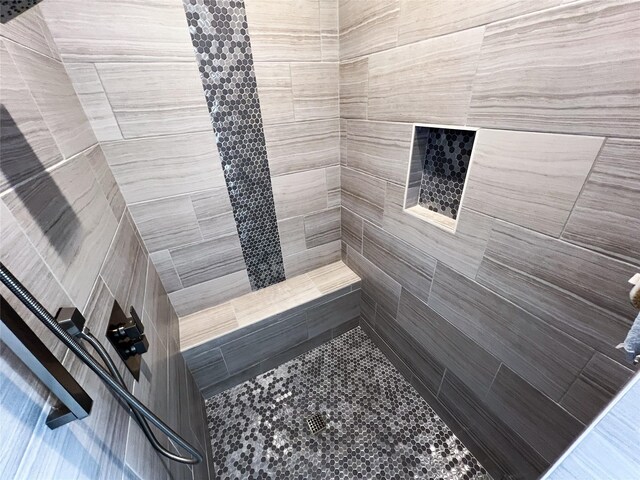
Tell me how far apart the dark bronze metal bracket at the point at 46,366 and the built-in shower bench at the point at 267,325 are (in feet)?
3.33

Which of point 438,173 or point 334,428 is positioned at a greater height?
point 438,173

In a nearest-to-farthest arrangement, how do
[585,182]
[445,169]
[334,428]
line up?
[585,182]
[445,169]
[334,428]

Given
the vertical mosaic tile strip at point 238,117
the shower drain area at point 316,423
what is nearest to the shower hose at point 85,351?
the shower drain area at point 316,423

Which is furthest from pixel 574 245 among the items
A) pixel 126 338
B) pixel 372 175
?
pixel 126 338

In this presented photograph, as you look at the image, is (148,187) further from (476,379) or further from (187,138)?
(476,379)

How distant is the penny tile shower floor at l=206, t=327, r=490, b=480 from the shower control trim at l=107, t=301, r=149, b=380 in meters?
0.93

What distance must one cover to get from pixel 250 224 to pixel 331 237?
1.89 feet

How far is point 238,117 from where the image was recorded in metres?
1.23

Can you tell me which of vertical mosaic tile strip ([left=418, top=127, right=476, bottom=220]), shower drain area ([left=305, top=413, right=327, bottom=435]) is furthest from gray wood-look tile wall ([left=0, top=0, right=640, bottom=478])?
shower drain area ([left=305, top=413, right=327, bottom=435])

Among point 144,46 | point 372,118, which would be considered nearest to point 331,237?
point 372,118

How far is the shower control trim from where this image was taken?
0.66m

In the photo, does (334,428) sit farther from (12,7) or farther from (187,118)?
(12,7)

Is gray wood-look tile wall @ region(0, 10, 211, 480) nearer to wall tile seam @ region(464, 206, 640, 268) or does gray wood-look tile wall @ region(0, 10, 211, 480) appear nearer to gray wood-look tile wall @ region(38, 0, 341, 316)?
gray wood-look tile wall @ region(38, 0, 341, 316)

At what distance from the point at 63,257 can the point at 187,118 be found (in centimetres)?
83
